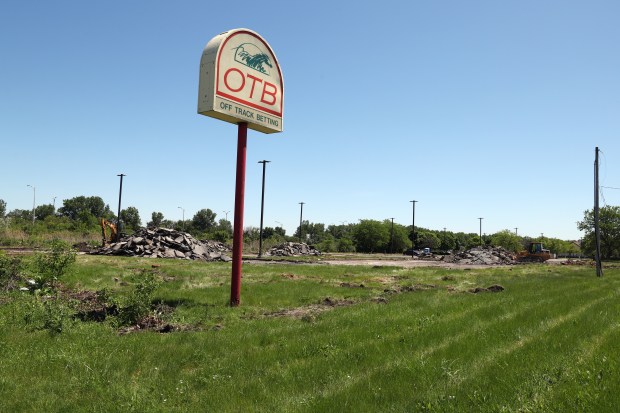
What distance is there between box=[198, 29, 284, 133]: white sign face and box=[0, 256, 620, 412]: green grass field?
5222mm

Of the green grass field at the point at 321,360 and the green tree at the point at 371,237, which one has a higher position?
the green tree at the point at 371,237

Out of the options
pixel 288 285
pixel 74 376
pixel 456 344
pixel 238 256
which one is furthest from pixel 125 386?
pixel 288 285

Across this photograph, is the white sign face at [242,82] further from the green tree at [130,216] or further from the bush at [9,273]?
the green tree at [130,216]

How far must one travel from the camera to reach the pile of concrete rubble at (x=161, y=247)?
33.0 meters

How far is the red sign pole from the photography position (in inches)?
486

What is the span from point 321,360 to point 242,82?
8411 millimetres

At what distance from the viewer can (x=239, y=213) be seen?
497 inches

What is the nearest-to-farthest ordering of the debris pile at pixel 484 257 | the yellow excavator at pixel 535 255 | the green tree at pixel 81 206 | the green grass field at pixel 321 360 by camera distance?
the green grass field at pixel 321 360 < the debris pile at pixel 484 257 < the yellow excavator at pixel 535 255 < the green tree at pixel 81 206

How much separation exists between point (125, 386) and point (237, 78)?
8.92 meters

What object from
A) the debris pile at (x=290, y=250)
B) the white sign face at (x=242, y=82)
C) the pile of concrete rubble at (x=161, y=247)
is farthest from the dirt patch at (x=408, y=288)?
the debris pile at (x=290, y=250)

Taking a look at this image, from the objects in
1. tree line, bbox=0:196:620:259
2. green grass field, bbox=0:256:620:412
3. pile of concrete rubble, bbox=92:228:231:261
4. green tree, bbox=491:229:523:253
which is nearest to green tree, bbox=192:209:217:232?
tree line, bbox=0:196:620:259

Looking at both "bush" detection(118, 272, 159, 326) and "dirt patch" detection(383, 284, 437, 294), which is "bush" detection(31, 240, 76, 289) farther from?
"dirt patch" detection(383, 284, 437, 294)

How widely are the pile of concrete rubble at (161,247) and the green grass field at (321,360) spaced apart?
21.7m

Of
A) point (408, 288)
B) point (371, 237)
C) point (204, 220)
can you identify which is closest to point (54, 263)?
point (408, 288)
